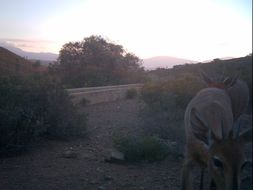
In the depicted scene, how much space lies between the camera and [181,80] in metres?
18.8

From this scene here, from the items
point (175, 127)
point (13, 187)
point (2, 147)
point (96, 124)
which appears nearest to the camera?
point (13, 187)

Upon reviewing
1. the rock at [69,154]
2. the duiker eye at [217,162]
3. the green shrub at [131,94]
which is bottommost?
the rock at [69,154]

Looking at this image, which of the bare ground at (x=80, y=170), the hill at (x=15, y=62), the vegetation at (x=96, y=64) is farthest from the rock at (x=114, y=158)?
the vegetation at (x=96, y=64)

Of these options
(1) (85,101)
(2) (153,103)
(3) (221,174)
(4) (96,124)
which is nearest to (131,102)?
(1) (85,101)

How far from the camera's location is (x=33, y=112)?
11.6 m

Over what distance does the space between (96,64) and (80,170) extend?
28.7 metres

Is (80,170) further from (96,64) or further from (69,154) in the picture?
(96,64)

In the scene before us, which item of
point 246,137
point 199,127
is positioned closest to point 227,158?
point 246,137

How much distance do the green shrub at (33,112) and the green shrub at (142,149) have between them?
2322mm

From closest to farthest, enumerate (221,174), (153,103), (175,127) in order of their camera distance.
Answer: (221,174), (175,127), (153,103)

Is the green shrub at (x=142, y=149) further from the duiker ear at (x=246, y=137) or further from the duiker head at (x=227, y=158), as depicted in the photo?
the duiker ear at (x=246, y=137)

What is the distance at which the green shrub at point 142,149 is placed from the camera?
10.2 m

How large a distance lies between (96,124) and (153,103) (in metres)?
3.01

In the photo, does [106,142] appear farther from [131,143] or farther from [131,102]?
[131,102]
